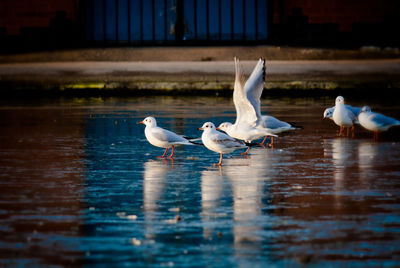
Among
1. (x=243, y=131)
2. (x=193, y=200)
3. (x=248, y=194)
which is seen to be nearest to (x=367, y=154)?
(x=243, y=131)

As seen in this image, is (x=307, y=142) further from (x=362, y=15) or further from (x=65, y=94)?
(x=362, y=15)

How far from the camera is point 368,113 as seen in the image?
14586mm

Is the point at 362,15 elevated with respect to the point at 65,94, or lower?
elevated

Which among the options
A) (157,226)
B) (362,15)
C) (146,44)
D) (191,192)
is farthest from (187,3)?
(157,226)

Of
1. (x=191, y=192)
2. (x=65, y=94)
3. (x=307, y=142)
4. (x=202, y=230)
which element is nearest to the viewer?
(x=202, y=230)

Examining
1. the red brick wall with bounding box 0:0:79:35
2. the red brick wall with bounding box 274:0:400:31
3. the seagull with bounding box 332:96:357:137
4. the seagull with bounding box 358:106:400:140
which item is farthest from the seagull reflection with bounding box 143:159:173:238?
the red brick wall with bounding box 0:0:79:35

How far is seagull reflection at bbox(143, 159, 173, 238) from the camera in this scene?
832cm

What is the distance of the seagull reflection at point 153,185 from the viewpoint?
27.3 feet

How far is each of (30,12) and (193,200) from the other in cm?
1910

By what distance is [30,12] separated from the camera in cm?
2716

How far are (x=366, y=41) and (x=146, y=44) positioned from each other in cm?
605

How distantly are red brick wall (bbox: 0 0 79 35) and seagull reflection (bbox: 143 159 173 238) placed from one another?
15980mm

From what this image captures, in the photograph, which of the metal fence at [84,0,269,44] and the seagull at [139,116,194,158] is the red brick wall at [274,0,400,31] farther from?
the seagull at [139,116,194,158]

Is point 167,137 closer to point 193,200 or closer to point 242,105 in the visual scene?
point 242,105
